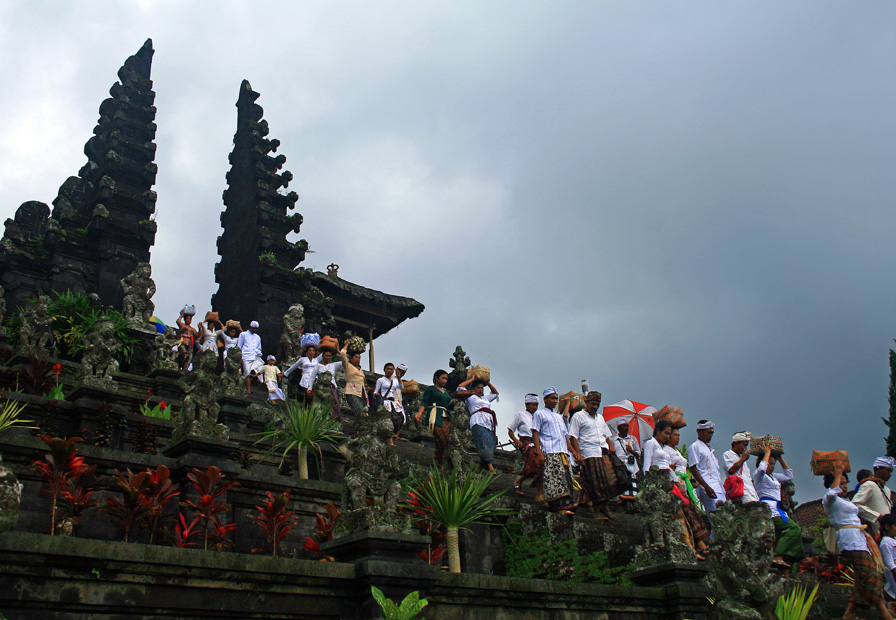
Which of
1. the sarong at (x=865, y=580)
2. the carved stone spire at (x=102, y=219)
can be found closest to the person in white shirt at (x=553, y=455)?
the sarong at (x=865, y=580)

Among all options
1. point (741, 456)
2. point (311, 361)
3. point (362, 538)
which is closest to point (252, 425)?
point (311, 361)

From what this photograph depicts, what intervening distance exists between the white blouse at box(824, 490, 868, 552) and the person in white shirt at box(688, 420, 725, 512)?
163 cm

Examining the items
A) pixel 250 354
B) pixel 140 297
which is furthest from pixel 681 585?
pixel 140 297

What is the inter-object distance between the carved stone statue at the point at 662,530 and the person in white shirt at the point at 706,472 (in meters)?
2.38

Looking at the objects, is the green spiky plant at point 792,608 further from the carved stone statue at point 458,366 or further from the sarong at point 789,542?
the carved stone statue at point 458,366

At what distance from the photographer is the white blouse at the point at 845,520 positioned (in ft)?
26.8

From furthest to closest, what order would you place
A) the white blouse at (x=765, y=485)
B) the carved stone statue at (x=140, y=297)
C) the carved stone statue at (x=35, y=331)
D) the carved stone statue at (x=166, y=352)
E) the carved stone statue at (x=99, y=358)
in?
the carved stone statue at (x=140, y=297) → the carved stone statue at (x=35, y=331) → the carved stone statue at (x=166, y=352) → the carved stone statue at (x=99, y=358) → the white blouse at (x=765, y=485)

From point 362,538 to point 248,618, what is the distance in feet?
3.30

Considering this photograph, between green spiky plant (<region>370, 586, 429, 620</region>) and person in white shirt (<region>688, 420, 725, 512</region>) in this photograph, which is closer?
green spiky plant (<region>370, 586, 429, 620</region>)

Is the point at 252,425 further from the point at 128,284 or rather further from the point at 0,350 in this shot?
the point at 128,284

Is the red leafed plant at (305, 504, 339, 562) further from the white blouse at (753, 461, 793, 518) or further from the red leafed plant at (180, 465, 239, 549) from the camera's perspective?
the white blouse at (753, 461, 793, 518)

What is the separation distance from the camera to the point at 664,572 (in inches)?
298

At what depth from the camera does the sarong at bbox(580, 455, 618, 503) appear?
9656 mm

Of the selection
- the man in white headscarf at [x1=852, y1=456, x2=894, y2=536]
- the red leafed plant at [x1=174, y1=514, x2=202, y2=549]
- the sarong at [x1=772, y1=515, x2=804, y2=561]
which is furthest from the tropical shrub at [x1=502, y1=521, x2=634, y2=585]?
the red leafed plant at [x1=174, y1=514, x2=202, y2=549]
